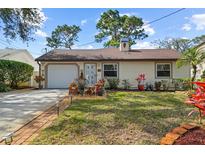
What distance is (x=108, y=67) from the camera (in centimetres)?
1731

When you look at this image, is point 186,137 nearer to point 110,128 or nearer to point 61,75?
point 110,128

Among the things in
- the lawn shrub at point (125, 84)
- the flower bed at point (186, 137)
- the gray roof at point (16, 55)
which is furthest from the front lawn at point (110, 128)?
the gray roof at point (16, 55)

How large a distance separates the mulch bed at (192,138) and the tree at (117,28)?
26.6 m

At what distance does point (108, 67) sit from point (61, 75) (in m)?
3.42

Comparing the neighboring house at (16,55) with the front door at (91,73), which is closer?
the front door at (91,73)

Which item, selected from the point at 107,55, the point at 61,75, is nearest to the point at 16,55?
the point at 61,75

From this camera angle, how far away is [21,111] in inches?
290

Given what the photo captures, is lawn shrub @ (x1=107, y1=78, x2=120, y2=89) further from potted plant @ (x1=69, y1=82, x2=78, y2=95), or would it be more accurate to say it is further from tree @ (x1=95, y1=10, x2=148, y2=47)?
tree @ (x1=95, y1=10, x2=148, y2=47)

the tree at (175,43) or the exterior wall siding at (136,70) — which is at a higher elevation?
the tree at (175,43)

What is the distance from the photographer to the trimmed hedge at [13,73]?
15.2 meters

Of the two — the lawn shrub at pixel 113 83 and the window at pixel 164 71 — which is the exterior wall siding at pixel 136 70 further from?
the lawn shrub at pixel 113 83
